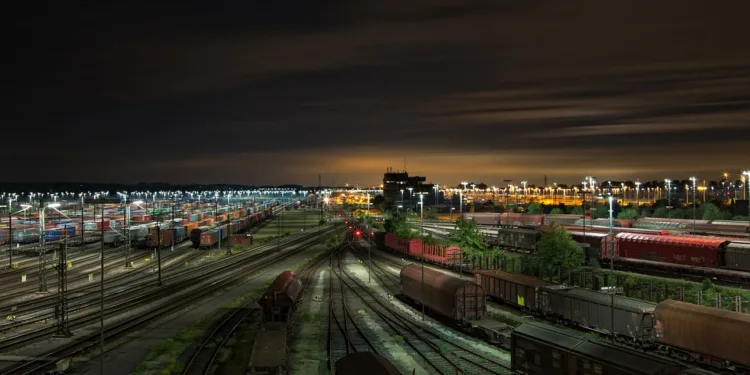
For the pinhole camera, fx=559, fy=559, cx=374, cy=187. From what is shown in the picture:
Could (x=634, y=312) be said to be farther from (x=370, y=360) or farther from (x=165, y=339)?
(x=165, y=339)

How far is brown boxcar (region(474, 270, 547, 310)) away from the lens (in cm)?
3853

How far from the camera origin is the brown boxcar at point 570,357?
18594mm

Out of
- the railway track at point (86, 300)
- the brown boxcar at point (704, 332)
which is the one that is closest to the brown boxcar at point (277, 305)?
the railway track at point (86, 300)

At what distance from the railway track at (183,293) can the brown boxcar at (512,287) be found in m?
24.5

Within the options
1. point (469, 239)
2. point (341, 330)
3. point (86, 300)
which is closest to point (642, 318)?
point (341, 330)

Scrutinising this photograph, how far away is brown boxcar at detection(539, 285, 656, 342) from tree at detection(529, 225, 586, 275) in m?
12.3

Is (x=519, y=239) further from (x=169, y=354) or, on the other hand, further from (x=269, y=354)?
(x=269, y=354)

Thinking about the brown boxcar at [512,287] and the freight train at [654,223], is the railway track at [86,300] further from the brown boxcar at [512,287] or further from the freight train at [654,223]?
the freight train at [654,223]

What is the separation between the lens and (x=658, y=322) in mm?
28422

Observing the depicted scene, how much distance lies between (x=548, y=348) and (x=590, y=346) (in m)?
2.09

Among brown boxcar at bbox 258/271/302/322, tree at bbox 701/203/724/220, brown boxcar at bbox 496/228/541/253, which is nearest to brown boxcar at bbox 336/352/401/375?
brown boxcar at bbox 258/271/302/322

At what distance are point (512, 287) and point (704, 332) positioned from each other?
15553 millimetres

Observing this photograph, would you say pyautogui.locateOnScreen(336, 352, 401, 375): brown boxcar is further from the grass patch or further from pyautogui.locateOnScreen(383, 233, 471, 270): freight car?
pyautogui.locateOnScreen(383, 233, 471, 270): freight car

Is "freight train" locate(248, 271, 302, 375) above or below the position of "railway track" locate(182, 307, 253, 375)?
above
